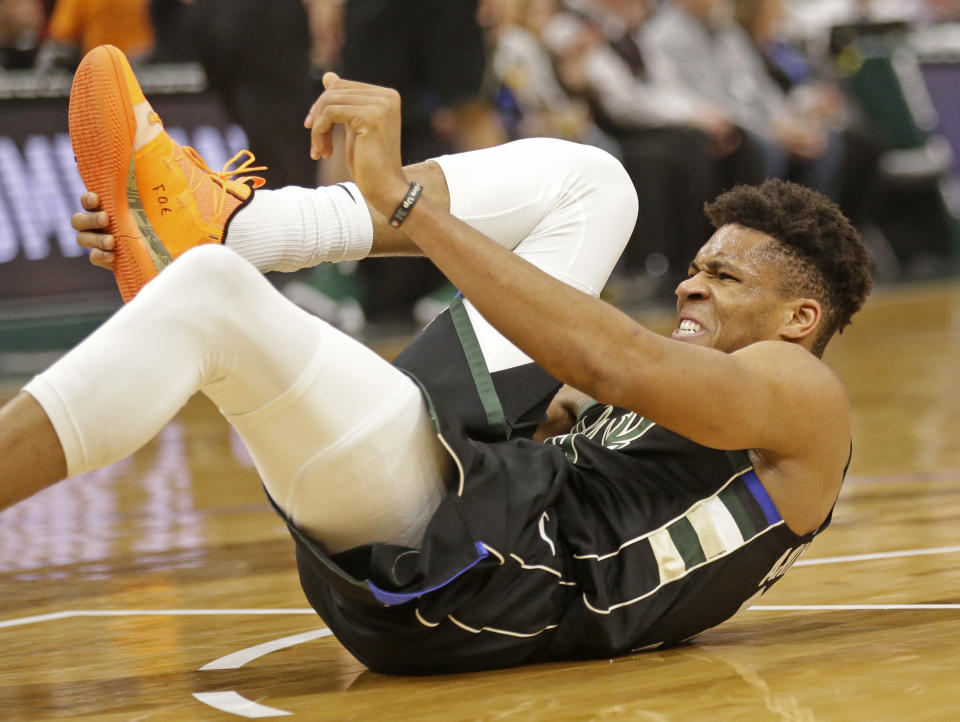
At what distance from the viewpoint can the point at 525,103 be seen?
25.0 ft

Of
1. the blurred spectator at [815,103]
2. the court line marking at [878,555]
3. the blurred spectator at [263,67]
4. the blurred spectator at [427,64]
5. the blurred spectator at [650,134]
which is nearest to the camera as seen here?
the court line marking at [878,555]

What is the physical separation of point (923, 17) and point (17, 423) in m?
10.2

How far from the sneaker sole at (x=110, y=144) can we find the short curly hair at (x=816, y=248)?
2.90 feet

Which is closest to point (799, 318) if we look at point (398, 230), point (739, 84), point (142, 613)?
point (398, 230)

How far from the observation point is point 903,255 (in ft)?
31.9

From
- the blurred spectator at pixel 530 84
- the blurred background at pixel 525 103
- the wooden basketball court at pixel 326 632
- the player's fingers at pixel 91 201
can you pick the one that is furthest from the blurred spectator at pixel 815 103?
the player's fingers at pixel 91 201

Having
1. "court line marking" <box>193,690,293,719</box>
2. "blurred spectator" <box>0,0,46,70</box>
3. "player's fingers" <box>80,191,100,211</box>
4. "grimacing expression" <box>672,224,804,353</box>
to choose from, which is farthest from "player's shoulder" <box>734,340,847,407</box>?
"blurred spectator" <box>0,0,46,70</box>

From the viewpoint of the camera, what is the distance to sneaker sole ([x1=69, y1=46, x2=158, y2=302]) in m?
2.05

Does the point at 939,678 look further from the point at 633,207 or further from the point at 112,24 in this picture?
the point at 112,24

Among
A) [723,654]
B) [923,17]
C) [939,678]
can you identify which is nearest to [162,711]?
[723,654]

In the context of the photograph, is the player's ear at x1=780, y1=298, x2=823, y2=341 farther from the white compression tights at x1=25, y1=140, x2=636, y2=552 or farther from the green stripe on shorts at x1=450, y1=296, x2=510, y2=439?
the white compression tights at x1=25, y1=140, x2=636, y2=552

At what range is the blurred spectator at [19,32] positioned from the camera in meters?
6.20

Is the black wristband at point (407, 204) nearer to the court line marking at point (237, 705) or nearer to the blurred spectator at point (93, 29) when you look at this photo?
the court line marking at point (237, 705)

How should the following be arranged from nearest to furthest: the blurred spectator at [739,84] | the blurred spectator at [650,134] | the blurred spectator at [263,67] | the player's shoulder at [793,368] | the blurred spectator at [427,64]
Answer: the player's shoulder at [793,368] → the blurred spectator at [263,67] → the blurred spectator at [427,64] → the blurred spectator at [650,134] → the blurred spectator at [739,84]
